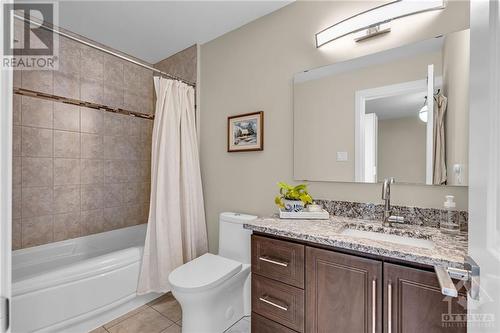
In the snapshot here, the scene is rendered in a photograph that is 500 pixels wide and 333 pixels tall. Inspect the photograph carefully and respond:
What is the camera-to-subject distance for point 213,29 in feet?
7.27

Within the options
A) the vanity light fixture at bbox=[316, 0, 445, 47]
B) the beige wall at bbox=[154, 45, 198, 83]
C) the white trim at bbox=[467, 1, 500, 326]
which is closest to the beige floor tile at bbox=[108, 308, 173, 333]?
the white trim at bbox=[467, 1, 500, 326]

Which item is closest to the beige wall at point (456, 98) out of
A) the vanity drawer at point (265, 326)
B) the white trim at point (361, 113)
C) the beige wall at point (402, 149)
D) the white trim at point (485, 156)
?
the beige wall at point (402, 149)

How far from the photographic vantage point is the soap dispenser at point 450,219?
119 cm

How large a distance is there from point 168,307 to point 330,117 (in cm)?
203

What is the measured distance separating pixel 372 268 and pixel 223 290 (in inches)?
41.3

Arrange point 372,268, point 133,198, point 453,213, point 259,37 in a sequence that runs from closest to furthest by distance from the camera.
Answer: point 372,268 → point 453,213 → point 259,37 → point 133,198

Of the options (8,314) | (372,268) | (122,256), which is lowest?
(122,256)

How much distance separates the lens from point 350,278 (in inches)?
41.9

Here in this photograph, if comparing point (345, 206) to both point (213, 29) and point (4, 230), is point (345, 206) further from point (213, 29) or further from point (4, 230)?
point (213, 29)

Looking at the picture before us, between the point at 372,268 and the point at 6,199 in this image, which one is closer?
the point at 6,199

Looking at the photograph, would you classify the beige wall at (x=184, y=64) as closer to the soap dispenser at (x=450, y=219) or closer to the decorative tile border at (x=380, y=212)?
the decorative tile border at (x=380, y=212)

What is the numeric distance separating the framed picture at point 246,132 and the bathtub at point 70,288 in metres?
1.24

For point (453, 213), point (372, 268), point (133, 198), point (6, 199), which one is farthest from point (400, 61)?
point (133, 198)

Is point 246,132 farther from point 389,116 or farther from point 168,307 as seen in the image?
point 168,307
